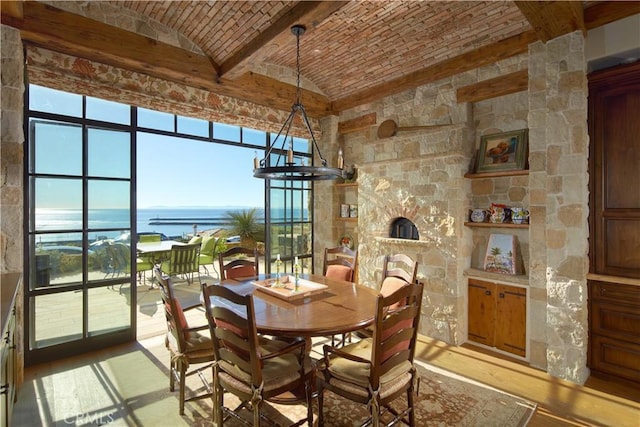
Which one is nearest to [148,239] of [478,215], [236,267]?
[236,267]

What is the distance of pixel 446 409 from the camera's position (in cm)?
234

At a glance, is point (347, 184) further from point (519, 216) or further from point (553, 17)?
point (553, 17)

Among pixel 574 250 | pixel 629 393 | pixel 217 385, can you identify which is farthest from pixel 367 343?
pixel 629 393

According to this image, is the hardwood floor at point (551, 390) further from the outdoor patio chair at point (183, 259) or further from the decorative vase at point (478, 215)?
→ the outdoor patio chair at point (183, 259)

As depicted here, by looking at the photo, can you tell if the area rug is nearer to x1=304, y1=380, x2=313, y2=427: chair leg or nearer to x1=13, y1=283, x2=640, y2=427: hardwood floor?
Answer: x1=13, y1=283, x2=640, y2=427: hardwood floor

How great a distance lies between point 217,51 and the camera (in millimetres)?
3346

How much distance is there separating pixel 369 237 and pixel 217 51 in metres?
2.84

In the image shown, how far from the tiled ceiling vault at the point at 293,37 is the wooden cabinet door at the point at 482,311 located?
2317 millimetres

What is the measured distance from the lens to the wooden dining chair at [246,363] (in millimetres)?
1754

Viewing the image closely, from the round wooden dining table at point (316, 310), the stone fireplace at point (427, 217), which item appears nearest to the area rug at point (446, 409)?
the round wooden dining table at point (316, 310)

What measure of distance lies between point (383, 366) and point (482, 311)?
2.11 m

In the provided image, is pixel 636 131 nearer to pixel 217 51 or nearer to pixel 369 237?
pixel 369 237

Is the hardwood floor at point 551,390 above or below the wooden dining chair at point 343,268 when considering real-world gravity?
below

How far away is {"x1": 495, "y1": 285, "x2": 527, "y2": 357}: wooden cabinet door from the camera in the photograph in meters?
3.09
